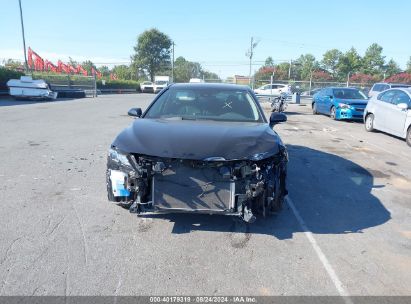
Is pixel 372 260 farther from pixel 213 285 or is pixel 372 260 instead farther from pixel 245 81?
pixel 245 81

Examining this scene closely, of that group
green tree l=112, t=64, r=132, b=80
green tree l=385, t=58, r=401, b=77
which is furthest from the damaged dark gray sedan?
green tree l=385, t=58, r=401, b=77

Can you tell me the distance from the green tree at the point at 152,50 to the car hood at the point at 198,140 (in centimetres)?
7049

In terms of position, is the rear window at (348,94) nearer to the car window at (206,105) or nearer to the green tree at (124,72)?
the car window at (206,105)

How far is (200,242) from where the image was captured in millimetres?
3682

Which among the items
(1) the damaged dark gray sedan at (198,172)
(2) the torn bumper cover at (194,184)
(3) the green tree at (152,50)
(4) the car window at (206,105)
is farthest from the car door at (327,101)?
(3) the green tree at (152,50)

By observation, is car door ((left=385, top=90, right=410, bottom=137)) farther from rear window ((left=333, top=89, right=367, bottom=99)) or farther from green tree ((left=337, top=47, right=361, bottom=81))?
green tree ((left=337, top=47, right=361, bottom=81))

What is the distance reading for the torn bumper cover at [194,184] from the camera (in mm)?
3574

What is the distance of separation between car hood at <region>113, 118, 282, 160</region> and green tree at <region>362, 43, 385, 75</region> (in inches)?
3093

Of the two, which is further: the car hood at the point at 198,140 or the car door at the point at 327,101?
the car door at the point at 327,101

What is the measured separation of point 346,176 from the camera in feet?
21.1

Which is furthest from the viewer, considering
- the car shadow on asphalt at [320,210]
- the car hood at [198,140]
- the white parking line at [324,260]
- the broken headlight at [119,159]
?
the car shadow on asphalt at [320,210]

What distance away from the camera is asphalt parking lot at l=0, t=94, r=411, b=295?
2.98 m

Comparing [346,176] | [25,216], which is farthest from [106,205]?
[346,176]

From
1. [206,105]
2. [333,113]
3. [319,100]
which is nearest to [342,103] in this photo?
[333,113]
